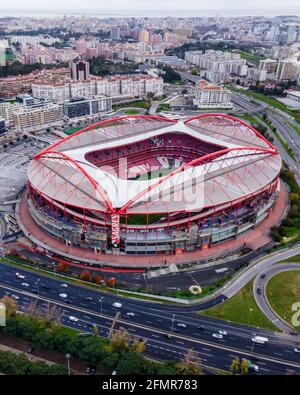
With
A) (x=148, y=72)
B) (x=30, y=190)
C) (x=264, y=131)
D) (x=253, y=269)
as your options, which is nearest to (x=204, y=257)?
(x=253, y=269)

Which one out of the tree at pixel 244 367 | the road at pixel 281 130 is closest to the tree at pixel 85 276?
the tree at pixel 244 367

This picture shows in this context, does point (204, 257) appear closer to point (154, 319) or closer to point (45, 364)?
point (154, 319)

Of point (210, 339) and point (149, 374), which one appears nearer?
point (149, 374)

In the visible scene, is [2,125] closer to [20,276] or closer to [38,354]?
[20,276]

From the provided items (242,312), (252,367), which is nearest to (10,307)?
(252,367)

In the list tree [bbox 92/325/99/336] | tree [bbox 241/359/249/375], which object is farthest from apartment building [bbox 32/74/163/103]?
tree [bbox 241/359/249/375]
